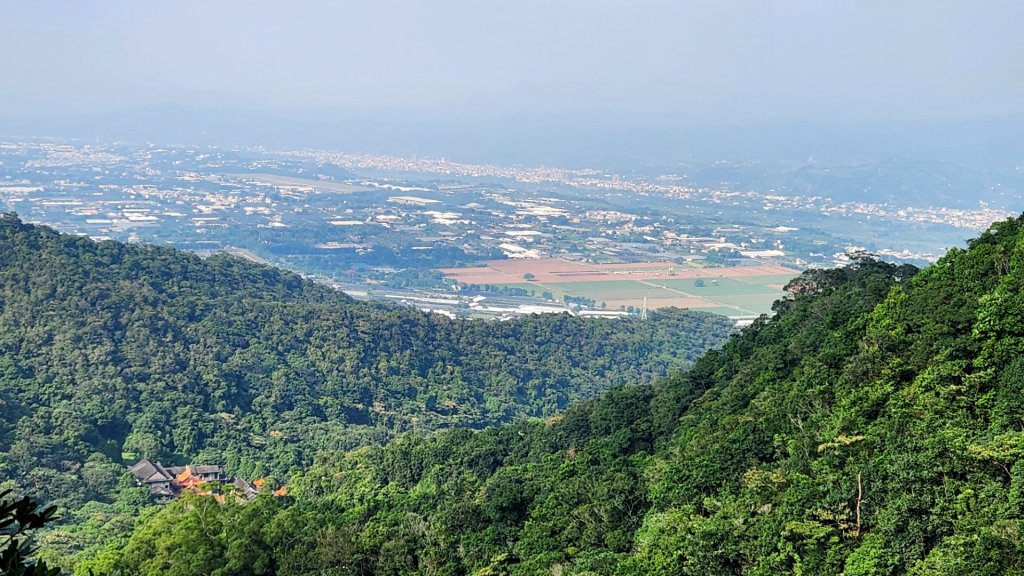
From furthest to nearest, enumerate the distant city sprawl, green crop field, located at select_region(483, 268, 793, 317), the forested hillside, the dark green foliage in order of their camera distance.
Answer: the distant city sprawl, green crop field, located at select_region(483, 268, 793, 317), the forested hillside, the dark green foliage

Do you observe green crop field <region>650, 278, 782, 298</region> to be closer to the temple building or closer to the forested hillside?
the forested hillside

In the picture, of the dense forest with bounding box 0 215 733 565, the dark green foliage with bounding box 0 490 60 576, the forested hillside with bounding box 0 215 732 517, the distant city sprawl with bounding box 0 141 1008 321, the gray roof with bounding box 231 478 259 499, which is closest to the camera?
the dark green foliage with bounding box 0 490 60 576

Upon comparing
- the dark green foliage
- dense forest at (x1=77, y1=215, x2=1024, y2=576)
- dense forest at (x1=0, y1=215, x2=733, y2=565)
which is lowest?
dense forest at (x1=0, y1=215, x2=733, y2=565)

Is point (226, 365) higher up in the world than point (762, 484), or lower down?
lower down

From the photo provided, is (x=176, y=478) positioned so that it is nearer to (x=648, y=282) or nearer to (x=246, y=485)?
(x=246, y=485)

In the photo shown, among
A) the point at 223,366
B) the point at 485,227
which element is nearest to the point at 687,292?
the point at 485,227

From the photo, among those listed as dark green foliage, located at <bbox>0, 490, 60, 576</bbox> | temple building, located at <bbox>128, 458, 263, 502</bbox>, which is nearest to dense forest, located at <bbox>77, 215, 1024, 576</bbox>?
temple building, located at <bbox>128, 458, 263, 502</bbox>
